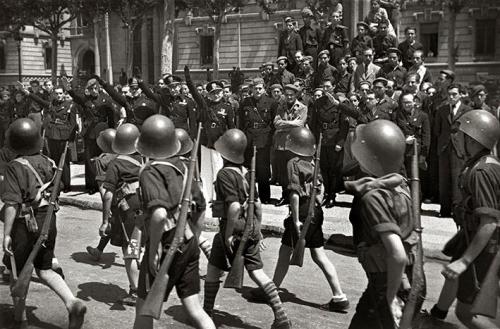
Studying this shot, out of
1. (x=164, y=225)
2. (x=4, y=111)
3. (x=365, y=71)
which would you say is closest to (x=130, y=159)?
(x=164, y=225)

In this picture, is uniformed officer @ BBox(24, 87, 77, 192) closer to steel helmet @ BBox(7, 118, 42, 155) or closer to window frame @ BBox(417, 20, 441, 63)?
steel helmet @ BBox(7, 118, 42, 155)

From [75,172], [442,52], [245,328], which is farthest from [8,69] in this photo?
[245,328]

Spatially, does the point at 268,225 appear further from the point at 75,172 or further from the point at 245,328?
the point at 75,172

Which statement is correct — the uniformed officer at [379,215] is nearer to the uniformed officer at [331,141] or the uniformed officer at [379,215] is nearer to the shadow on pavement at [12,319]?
the shadow on pavement at [12,319]

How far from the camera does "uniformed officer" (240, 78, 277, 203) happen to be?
37.5 ft

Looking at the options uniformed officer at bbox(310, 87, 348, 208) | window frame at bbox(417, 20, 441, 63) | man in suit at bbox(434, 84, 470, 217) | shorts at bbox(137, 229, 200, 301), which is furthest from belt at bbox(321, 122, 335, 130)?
window frame at bbox(417, 20, 441, 63)

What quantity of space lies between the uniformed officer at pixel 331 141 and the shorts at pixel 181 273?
21.3ft

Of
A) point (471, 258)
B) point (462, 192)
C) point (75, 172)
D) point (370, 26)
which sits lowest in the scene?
point (75, 172)

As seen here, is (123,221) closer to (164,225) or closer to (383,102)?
(164,225)

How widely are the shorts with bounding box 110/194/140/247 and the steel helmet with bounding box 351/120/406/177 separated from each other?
2.97 meters

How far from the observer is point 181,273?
437 centimetres

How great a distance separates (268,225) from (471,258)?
5.40 metres

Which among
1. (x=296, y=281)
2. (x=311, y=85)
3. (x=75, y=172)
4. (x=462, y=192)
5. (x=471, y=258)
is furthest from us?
(x=75, y=172)

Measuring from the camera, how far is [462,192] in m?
4.62
